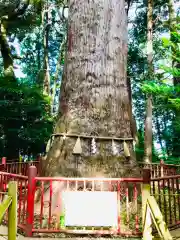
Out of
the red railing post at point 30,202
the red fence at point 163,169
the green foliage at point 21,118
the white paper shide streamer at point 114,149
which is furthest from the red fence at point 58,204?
the green foliage at point 21,118

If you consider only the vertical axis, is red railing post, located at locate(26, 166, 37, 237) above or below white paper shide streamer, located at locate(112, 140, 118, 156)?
below

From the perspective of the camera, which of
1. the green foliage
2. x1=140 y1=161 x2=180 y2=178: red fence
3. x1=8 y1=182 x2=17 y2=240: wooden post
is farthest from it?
the green foliage

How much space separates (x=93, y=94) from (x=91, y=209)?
275 centimetres

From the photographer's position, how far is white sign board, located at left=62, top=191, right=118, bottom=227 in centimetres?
458

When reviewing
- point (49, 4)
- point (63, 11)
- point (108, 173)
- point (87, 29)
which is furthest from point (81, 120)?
point (49, 4)

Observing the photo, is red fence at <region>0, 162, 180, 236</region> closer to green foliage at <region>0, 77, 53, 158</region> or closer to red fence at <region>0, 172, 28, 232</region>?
red fence at <region>0, 172, 28, 232</region>

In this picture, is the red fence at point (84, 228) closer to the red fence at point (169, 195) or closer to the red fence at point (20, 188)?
the red fence at point (20, 188)

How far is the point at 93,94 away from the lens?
661 centimetres

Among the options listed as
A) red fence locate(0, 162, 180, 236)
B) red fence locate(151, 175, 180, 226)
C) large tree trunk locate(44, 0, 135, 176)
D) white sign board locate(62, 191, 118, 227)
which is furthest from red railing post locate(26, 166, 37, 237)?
red fence locate(151, 175, 180, 226)

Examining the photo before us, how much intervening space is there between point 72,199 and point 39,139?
13.3m

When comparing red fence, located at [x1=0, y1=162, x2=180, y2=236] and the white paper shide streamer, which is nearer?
red fence, located at [x1=0, y1=162, x2=180, y2=236]

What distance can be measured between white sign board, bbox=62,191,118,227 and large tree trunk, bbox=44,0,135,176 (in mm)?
1481

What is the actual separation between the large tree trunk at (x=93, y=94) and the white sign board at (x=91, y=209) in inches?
58.3

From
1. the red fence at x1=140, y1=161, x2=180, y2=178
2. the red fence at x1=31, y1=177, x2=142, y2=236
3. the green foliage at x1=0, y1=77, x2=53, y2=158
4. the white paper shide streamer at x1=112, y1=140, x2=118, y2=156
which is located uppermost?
the green foliage at x1=0, y1=77, x2=53, y2=158
